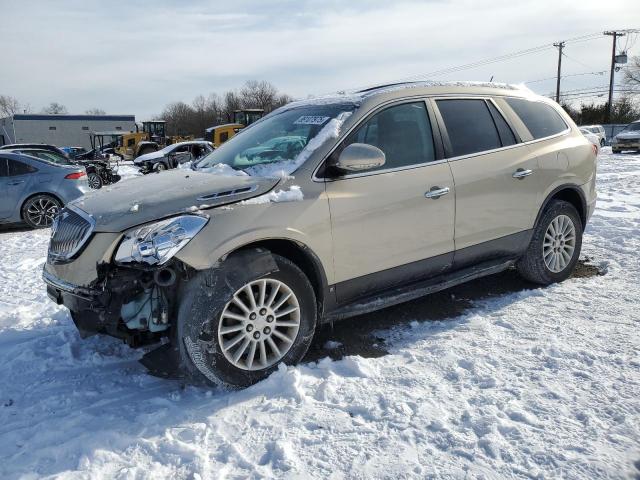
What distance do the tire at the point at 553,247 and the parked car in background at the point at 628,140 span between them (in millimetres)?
25422

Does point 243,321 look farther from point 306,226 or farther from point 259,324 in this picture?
point 306,226

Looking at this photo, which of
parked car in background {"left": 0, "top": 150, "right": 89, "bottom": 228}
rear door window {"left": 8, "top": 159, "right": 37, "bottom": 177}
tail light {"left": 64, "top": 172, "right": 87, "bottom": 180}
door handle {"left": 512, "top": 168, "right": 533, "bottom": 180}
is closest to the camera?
door handle {"left": 512, "top": 168, "right": 533, "bottom": 180}

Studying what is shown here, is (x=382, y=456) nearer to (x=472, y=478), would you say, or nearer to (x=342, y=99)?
(x=472, y=478)

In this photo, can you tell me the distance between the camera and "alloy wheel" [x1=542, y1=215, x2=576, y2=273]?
4773 mm

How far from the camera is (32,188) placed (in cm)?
944

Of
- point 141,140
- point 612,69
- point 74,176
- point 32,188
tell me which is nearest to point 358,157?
point 74,176

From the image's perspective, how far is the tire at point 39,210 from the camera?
9414 mm

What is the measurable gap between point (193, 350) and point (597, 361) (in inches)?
98.5

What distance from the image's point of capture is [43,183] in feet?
31.2

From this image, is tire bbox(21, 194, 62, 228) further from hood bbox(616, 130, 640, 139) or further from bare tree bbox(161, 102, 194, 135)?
bare tree bbox(161, 102, 194, 135)

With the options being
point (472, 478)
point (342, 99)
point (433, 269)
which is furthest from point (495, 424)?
point (342, 99)

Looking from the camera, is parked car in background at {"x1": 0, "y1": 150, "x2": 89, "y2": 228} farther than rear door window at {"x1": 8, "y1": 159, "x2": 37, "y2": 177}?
No

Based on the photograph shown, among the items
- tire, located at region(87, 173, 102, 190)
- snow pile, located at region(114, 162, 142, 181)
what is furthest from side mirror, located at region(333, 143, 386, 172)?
snow pile, located at region(114, 162, 142, 181)

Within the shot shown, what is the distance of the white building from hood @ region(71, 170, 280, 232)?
7934cm
